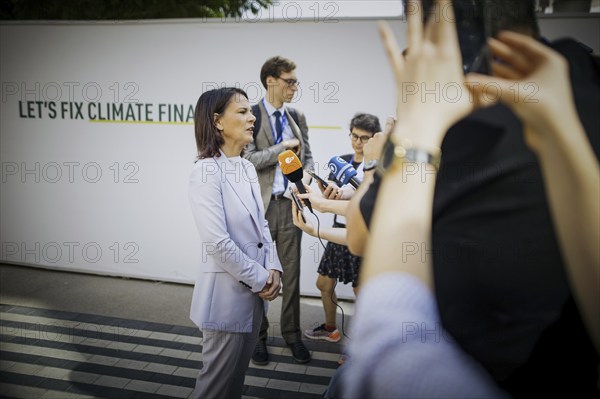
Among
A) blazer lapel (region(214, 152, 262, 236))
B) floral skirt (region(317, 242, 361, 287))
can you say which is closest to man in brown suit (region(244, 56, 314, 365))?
floral skirt (region(317, 242, 361, 287))

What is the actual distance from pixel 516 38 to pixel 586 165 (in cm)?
19

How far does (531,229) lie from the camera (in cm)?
63

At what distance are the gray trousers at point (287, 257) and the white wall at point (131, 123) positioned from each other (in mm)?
766

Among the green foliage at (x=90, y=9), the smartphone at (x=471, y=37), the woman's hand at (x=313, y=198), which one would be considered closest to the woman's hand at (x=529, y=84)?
the smartphone at (x=471, y=37)

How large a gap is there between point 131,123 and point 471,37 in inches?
190

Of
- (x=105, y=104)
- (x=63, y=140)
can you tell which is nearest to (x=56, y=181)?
(x=63, y=140)

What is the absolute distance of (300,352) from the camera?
3.72 meters

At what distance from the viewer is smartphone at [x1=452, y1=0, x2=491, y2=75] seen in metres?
0.59

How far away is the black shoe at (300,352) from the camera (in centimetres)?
368

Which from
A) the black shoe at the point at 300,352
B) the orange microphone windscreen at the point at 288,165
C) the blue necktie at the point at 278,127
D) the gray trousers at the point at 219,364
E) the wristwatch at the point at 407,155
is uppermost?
the blue necktie at the point at 278,127

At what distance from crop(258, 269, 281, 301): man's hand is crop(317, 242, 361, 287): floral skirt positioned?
137 cm

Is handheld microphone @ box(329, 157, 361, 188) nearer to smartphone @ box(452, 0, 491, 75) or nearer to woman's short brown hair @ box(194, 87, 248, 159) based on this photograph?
woman's short brown hair @ box(194, 87, 248, 159)

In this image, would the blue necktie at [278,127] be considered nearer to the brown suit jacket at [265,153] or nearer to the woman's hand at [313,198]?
the brown suit jacket at [265,153]

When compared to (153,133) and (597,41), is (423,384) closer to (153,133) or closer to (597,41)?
(597,41)
